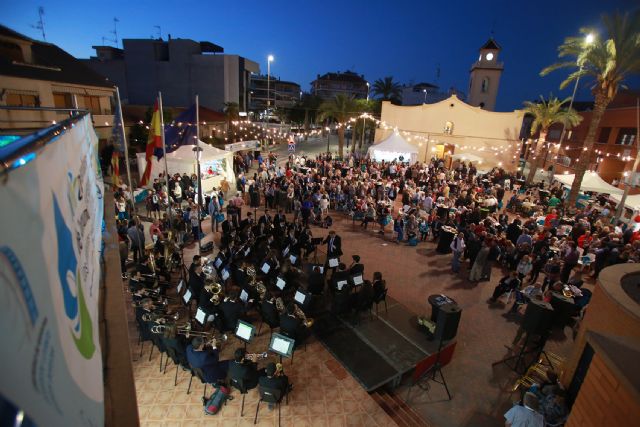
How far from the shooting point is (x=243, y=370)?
641 cm

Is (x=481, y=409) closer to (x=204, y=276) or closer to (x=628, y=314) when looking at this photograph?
(x=628, y=314)

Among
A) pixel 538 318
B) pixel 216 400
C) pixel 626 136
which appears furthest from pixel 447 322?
pixel 626 136

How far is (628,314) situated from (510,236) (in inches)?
373

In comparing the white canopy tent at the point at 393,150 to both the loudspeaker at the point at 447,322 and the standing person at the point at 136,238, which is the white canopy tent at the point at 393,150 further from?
the standing person at the point at 136,238

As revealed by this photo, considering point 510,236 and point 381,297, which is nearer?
point 381,297

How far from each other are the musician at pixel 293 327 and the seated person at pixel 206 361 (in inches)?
67.1

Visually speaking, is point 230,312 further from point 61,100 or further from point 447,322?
point 61,100

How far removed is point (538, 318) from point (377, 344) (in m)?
3.81

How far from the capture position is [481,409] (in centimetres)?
741

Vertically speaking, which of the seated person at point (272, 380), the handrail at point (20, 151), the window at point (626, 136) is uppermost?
the window at point (626, 136)

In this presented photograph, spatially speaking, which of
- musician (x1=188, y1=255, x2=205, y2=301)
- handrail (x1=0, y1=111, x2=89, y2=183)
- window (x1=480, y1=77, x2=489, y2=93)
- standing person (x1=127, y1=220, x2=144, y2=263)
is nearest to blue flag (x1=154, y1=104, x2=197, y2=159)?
standing person (x1=127, y1=220, x2=144, y2=263)

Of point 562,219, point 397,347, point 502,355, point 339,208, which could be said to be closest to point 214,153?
point 339,208

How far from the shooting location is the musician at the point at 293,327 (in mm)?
7957

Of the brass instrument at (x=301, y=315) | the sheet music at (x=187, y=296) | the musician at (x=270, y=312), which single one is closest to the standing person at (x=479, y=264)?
the brass instrument at (x=301, y=315)
